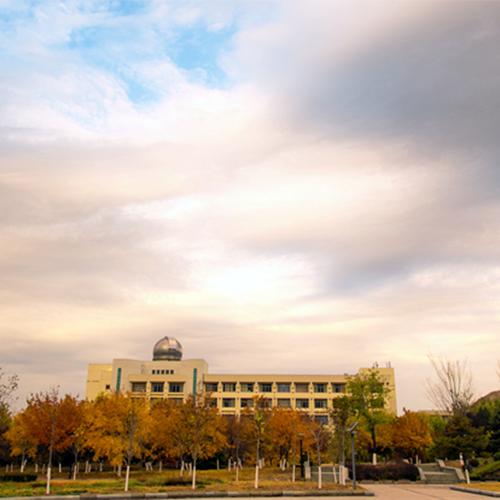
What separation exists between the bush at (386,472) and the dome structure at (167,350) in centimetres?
6066

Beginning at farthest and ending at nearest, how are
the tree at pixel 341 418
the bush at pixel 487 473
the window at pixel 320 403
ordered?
the window at pixel 320 403 < the bush at pixel 487 473 < the tree at pixel 341 418

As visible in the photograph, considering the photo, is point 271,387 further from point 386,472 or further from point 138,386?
point 386,472

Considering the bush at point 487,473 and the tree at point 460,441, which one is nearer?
the bush at point 487,473

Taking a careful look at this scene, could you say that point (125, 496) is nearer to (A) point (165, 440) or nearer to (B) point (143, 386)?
(A) point (165, 440)

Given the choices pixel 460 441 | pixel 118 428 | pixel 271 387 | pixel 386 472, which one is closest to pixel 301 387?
pixel 271 387

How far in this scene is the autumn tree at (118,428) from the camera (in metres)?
39.3

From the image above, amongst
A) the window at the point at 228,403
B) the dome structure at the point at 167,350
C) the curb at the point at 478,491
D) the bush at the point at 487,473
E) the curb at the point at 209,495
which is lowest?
the bush at the point at 487,473

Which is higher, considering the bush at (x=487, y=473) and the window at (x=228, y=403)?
the window at (x=228, y=403)

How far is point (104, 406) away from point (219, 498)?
24.9m

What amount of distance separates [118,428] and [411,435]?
33.7 m

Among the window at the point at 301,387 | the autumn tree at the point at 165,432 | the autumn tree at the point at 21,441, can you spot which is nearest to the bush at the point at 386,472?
the autumn tree at the point at 165,432

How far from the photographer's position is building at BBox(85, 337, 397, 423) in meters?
91.6

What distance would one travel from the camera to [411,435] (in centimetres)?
5409

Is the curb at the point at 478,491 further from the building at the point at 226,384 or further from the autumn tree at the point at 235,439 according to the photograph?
the building at the point at 226,384
